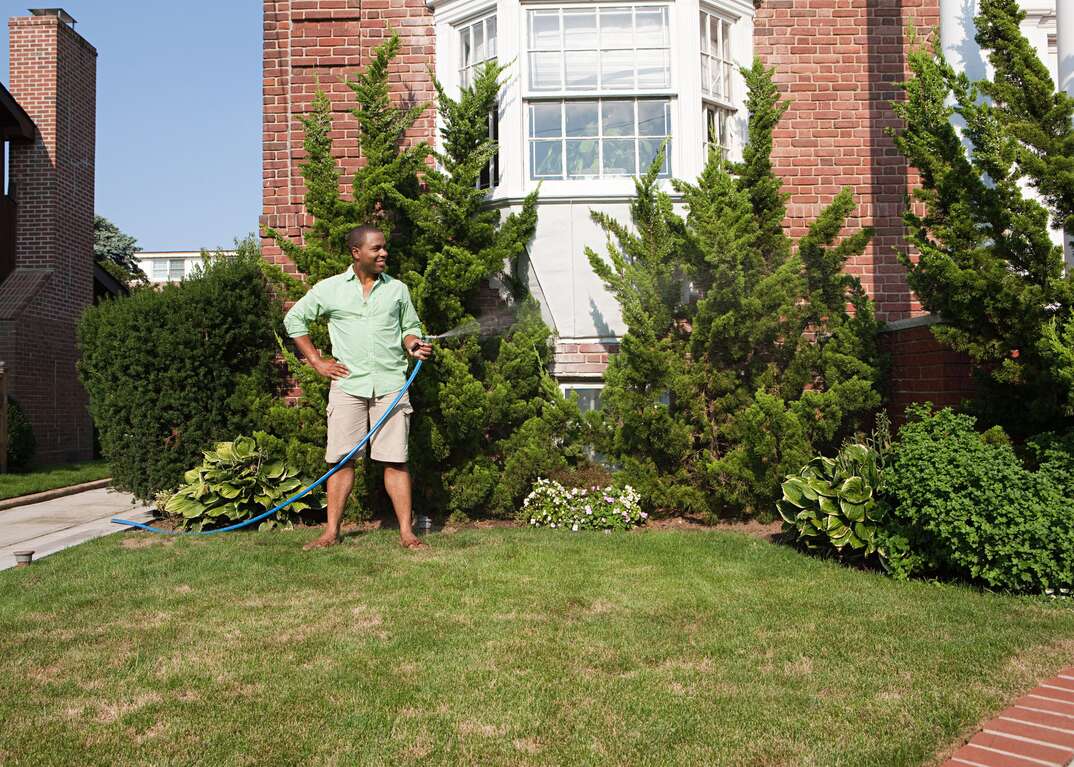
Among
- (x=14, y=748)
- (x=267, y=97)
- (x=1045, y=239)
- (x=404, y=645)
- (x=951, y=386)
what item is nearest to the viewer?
(x=14, y=748)

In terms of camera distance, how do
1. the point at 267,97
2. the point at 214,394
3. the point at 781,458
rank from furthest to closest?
the point at 267,97
the point at 214,394
the point at 781,458

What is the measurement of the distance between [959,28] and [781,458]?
3529 mm

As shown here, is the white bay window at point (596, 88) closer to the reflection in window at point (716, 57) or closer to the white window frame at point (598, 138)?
the white window frame at point (598, 138)

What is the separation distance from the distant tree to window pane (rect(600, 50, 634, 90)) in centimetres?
3257

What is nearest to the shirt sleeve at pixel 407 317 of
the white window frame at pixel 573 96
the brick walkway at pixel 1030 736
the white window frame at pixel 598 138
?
the white window frame at pixel 573 96

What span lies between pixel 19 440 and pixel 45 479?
2208mm

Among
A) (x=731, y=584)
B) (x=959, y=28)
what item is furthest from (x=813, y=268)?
(x=731, y=584)

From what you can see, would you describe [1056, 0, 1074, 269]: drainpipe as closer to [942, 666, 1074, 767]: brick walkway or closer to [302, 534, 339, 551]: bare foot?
[942, 666, 1074, 767]: brick walkway

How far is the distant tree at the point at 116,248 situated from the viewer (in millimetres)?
36594

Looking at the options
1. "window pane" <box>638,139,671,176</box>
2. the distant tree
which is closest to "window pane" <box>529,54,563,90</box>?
"window pane" <box>638,139,671,176</box>

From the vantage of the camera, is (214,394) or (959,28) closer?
(959,28)

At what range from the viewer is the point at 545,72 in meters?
7.56

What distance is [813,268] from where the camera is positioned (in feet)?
21.9

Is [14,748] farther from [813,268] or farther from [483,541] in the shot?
[813,268]
